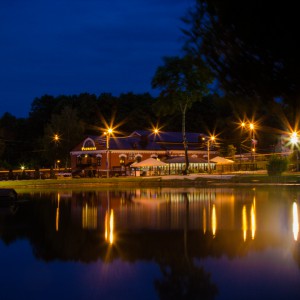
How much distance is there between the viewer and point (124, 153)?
6700cm

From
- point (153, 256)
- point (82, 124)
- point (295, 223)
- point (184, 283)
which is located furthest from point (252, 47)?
point (82, 124)

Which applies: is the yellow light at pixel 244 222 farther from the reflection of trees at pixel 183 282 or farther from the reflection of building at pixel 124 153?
the reflection of building at pixel 124 153

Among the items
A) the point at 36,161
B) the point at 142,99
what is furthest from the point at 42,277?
the point at 142,99

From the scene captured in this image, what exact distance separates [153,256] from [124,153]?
5575cm

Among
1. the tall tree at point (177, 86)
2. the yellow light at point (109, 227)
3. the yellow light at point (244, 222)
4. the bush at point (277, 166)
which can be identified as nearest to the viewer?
the yellow light at point (109, 227)

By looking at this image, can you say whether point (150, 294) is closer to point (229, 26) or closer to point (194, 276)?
point (194, 276)

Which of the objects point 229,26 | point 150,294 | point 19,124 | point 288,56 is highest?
point 19,124

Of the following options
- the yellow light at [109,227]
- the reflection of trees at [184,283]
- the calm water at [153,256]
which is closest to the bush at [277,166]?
the calm water at [153,256]

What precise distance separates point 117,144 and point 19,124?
34.5 m

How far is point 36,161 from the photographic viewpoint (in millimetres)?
78875

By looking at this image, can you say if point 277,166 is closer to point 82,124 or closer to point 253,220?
point 253,220

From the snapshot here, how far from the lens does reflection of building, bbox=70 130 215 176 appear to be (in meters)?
65.6

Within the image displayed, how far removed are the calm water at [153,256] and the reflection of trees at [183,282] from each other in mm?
19

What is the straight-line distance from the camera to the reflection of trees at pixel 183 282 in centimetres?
836
